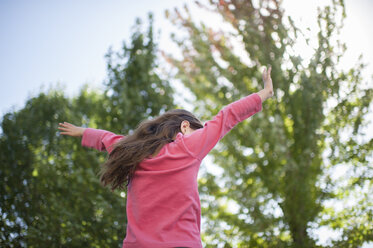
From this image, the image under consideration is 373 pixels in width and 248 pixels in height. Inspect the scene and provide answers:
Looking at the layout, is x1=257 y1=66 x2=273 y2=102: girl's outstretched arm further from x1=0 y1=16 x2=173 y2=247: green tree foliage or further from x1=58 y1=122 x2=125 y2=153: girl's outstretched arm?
x1=0 y1=16 x2=173 y2=247: green tree foliage

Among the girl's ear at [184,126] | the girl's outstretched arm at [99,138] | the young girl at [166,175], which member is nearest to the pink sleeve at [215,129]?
the young girl at [166,175]

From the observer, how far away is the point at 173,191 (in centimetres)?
157

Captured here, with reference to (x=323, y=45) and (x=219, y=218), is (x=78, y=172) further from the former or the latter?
(x=323, y=45)

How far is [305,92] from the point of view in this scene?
13.7 feet

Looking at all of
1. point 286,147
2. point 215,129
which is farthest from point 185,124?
point 286,147

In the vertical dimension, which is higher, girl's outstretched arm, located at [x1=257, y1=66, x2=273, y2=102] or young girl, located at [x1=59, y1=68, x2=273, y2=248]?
girl's outstretched arm, located at [x1=257, y1=66, x2=273, y2=102]

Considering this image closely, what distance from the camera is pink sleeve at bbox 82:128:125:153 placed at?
1.93m

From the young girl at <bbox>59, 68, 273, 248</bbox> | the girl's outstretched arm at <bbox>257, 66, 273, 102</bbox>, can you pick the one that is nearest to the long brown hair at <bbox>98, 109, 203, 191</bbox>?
the young girl at <bbox>59, 68, 273, 248</bbox>

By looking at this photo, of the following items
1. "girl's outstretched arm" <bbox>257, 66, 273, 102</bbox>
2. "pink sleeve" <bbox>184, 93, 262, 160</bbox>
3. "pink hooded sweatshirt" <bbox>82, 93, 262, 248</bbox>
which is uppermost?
"girl's outstretched arm" <bbox>257, 66, 273, 102</bbox>

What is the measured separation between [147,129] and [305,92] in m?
2.93

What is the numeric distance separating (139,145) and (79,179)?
130 inches

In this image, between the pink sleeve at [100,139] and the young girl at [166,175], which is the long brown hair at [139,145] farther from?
the pink sleeve at [100,139]

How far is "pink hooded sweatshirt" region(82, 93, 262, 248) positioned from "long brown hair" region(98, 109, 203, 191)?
0.05 meters

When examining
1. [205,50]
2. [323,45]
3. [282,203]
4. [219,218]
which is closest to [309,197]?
[282,203]
